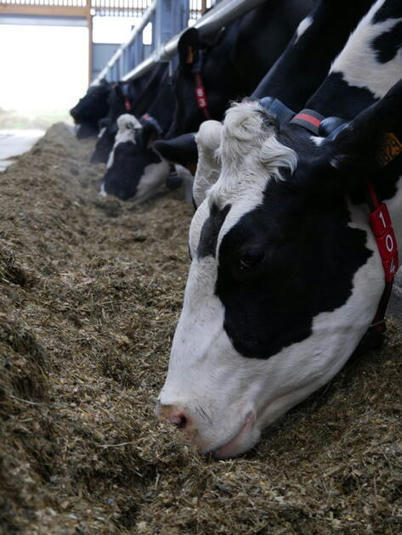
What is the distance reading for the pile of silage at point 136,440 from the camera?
64.7 inches

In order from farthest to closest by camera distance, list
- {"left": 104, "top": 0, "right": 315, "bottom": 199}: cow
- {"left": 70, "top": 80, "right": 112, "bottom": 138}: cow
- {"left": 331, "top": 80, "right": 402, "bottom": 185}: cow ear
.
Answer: {"left": 70, "top": 80, "right": 112, "bottom": 138}: cow, {"left": 104, "top": 0, "right": 315, "bottom": 199}: cow, {"left": 331, "top": 80, "right": 402, "bottom": 185}: cow ear

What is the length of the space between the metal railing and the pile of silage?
8.66 feet

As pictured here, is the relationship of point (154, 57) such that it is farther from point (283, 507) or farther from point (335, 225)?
point (283, 507)

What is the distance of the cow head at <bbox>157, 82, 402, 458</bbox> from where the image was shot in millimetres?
2312

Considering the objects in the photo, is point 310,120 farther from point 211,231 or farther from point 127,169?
point 127,169

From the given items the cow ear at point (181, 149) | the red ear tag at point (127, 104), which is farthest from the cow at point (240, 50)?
the red ear tag at point (127, 104)

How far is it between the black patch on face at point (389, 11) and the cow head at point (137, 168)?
5.12 meters

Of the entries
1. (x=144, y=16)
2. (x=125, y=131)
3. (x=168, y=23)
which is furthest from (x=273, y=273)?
(x=144, y=16)

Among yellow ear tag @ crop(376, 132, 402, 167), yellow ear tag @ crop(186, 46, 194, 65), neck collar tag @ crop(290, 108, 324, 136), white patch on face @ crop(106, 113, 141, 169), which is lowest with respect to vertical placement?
white patch on face @ crop(106, 113, 141, 169)

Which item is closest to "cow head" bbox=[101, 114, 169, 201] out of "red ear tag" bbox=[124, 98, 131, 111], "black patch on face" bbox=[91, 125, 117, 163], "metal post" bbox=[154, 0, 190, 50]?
"metal post" bbox=[154, 0, 190, 50]

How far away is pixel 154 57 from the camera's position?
8.66 m

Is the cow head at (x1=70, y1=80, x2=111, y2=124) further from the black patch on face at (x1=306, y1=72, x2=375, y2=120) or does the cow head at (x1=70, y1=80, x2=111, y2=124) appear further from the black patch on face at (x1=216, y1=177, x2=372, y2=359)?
the black patch on face at (x1=216, y1=177, x2=372, y2=359)

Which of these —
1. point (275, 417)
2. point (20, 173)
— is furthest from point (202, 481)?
point (20, 173)

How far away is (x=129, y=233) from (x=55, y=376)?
3403 mm
